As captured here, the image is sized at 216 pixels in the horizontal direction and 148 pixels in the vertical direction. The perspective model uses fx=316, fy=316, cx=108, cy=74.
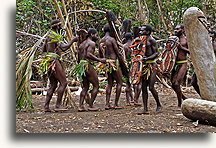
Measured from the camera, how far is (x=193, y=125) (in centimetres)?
422

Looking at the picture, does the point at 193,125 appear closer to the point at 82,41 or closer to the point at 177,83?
the point at 177,83

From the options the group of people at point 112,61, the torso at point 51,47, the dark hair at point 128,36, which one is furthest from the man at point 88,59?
the dark hair at point 128,36

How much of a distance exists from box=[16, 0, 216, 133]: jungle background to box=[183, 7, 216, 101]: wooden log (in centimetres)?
61

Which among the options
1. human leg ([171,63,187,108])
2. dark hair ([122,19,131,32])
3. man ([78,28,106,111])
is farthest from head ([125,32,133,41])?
human leg ([171,63,187,108])

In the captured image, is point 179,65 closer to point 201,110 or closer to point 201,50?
point 201,50

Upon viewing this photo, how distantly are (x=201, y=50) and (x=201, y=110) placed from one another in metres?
0.86

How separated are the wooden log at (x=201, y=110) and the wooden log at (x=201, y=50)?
24 cm

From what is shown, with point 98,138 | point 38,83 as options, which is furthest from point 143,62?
point 38,83

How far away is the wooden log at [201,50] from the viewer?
439cm

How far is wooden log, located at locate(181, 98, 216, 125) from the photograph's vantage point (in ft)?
13.4

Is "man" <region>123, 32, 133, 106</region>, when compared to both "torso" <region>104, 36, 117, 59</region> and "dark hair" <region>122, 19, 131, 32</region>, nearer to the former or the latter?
"dark hair" <region>122, 19, 131, 32</region>

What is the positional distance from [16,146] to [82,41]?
2.84 m

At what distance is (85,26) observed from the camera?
1064 centimetres

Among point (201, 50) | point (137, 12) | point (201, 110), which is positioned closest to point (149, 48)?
point (201, 50)
